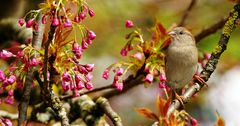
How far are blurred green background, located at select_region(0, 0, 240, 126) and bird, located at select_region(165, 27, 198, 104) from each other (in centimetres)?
96

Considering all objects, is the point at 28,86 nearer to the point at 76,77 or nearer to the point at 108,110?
the point at 76,77

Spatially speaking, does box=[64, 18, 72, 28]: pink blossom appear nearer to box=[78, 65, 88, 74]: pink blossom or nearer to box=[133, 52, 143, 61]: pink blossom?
box=[78, 65, 88, 74]: pink blossom

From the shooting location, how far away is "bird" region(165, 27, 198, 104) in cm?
412

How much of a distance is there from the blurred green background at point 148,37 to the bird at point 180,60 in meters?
0.96

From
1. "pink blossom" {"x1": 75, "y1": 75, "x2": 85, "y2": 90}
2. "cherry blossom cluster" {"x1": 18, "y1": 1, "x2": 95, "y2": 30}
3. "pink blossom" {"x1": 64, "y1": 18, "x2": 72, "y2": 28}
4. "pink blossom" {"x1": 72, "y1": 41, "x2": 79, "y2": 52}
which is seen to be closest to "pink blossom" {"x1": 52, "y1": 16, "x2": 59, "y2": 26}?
"cherry blossom cluster" {"x1": 18, "y1": 1, "x2": 95, "y2": 30}

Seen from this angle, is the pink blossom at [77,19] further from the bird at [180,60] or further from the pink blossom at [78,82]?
the bird at [180,60]

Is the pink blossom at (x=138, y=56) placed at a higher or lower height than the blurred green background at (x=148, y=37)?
lower

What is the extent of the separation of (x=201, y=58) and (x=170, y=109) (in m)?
0.79

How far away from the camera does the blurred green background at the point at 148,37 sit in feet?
19.0

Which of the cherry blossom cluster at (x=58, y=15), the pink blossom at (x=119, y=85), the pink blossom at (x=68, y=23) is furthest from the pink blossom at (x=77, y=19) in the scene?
the pink blossom at (x=119, y=85)

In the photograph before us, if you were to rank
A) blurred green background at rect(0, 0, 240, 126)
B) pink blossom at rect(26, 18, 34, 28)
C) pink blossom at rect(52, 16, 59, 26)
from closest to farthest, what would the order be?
pink blossom at rect(52, 16, 59, 26), pink blossom at rect(26, 18, 34, 28), blurred green background at rect(0, 0, 240, 126)

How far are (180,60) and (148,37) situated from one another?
204cm

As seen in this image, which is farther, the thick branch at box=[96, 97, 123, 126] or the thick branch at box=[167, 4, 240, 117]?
the thick branch at box=[96, 97, 123, 126]

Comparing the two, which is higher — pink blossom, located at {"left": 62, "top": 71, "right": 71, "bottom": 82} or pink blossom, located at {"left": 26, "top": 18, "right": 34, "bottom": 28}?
pink blossom, located at {"left": 26, "top": 18, "right": 34, "bottom": 28}
